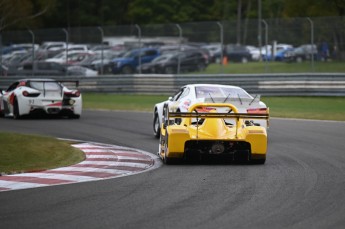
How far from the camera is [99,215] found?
29.0 ft

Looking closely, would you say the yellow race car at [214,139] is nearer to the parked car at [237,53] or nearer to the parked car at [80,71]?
the parked car at [237,53]

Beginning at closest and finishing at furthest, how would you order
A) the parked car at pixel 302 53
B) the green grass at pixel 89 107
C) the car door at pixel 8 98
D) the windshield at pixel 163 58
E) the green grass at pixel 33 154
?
the green grass at pixel 33 154 → the green grass at pixel 89 107 → the car door at pixel 8 98 → the parked car at pixel 302 53 → the windshield at pixel 163 58

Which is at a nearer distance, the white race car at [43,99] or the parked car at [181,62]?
the white race car at [43,99]

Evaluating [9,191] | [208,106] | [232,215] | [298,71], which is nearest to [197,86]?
[208,106]

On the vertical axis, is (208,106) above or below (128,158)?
above

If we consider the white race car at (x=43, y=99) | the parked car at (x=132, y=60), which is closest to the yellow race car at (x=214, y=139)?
the white race car at (x=43, y=99)

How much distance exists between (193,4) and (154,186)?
63322 mm

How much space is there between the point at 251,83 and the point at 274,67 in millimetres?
1406

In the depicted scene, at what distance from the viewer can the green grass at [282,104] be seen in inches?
1010

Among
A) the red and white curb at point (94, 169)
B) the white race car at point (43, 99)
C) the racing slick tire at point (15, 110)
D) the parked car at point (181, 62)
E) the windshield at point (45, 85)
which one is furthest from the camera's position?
the parked car at point (181, 62)

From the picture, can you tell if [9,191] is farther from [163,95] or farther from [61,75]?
[61,75]

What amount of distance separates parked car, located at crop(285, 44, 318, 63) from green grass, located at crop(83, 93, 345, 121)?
164 cm

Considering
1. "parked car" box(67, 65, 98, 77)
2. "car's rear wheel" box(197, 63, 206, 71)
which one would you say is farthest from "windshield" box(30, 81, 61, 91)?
"parked car" box(67, 65, 98, 77)

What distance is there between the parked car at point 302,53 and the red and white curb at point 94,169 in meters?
17.1
